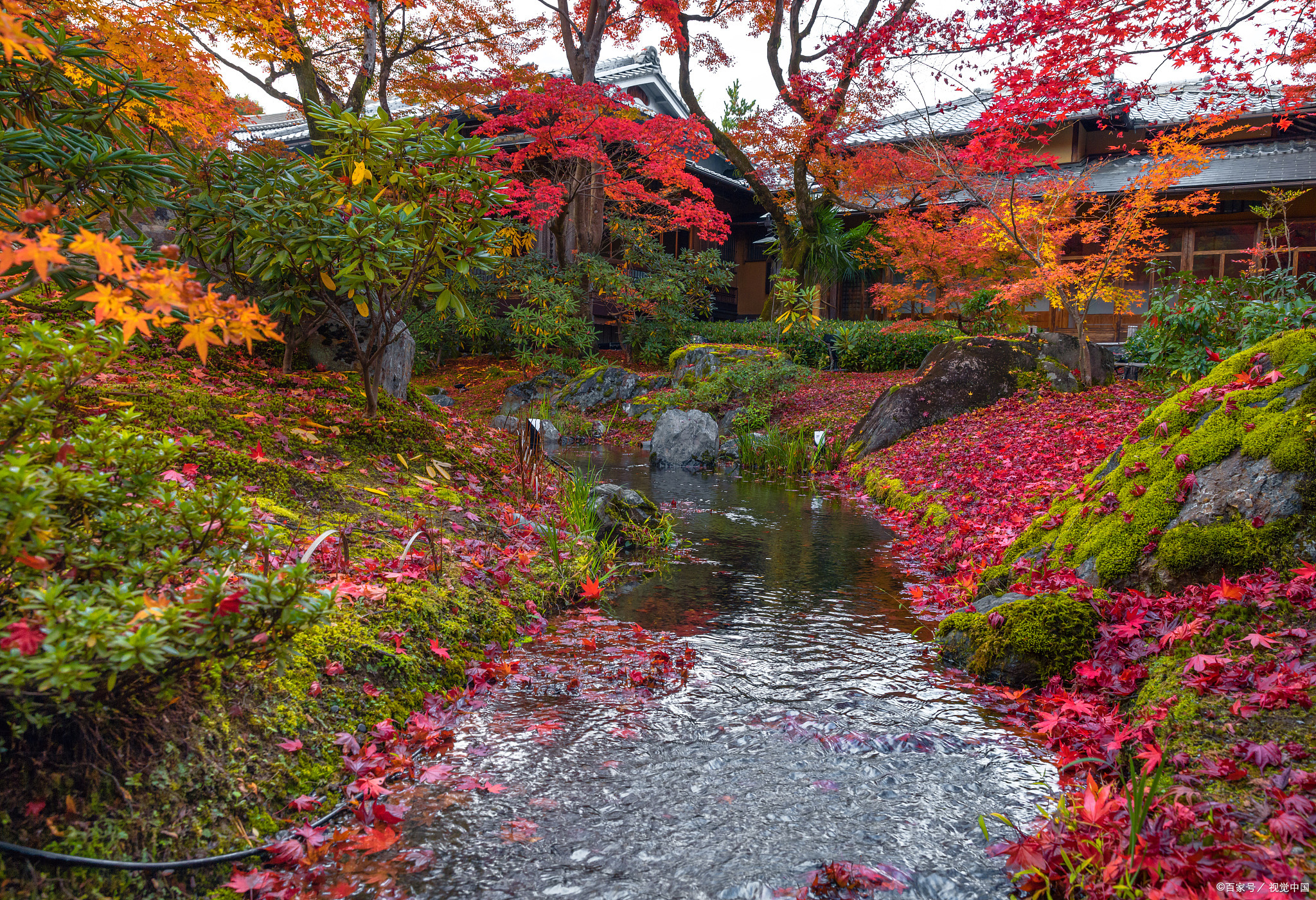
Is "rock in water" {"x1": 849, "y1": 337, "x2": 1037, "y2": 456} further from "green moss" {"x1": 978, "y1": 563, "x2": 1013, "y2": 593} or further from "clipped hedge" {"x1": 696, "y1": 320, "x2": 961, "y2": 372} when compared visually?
"green moss" {"x1": 978, "y1": 563, "x2": 1013, "y2": 593}

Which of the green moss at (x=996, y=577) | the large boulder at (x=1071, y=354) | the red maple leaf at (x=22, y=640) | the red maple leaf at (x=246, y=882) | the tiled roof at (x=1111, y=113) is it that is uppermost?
the tiled roof at (x=1111, y=113)

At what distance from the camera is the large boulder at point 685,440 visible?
12.2m

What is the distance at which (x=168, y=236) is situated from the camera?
6.71m

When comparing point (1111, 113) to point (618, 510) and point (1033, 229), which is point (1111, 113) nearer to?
point (1033, 229)

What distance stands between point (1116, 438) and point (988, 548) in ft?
8.49

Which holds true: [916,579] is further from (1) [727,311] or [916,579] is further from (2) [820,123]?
(1) [727,311]

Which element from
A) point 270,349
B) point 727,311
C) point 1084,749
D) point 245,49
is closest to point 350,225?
point 270,349

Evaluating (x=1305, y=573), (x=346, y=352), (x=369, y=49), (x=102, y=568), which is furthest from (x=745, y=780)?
(x=369, y=49)

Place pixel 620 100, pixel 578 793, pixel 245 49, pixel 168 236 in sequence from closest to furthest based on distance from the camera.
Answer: pixel 578 793, pixel 168 236, pixel 245 49, pixel 620 100

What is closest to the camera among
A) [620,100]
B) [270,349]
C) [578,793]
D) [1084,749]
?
[578,793]

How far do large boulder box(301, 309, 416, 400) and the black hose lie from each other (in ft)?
15.7

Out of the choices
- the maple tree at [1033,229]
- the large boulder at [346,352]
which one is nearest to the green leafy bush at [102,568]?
the large boulder at [346,352]

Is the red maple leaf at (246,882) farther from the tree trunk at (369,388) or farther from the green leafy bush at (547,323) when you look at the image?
the green leafy bush at (547,323)

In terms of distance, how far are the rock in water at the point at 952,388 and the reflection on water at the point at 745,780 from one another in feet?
22.3
